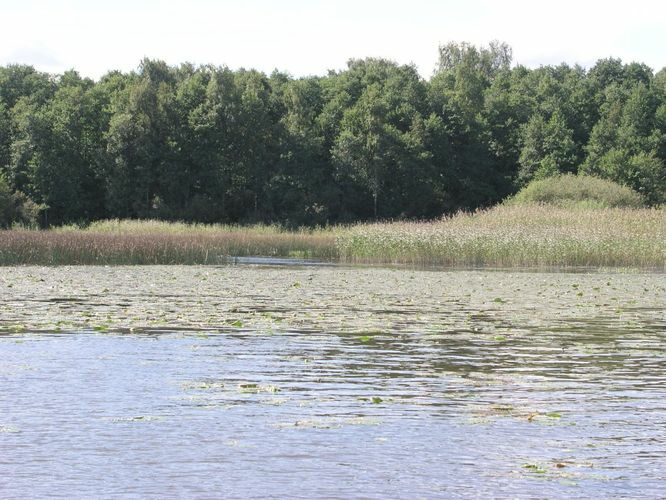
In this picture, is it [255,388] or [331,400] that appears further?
[255,388]

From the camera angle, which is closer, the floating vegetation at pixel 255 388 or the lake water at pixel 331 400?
the lake water at pixel 331 400

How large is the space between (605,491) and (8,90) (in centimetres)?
8291

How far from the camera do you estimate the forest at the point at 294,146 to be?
7000cm

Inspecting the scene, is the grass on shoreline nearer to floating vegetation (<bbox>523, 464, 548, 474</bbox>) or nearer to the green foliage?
the green foliage

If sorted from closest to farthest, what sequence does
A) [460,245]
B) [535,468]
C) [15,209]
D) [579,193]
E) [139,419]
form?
[535,468], [139,419], [460,245], [579,193], [15,209]

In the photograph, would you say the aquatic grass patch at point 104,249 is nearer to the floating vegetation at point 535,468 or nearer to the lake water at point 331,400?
the lake water at point 331,400

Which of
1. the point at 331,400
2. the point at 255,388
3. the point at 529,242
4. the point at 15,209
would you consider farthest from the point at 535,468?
the point at 15,209

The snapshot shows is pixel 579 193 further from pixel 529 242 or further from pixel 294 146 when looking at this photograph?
pixel 294 146

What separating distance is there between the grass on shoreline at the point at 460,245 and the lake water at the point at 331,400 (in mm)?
15000

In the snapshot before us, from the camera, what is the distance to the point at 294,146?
74.9 metres

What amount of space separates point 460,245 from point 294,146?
40594 mm

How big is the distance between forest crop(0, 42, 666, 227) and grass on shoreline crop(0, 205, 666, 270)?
29423 mm

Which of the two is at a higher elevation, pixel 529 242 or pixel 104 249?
pixel 529 242

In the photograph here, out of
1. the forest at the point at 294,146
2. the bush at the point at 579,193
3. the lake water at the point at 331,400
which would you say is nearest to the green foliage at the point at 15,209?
the forest at the point at 294,146
